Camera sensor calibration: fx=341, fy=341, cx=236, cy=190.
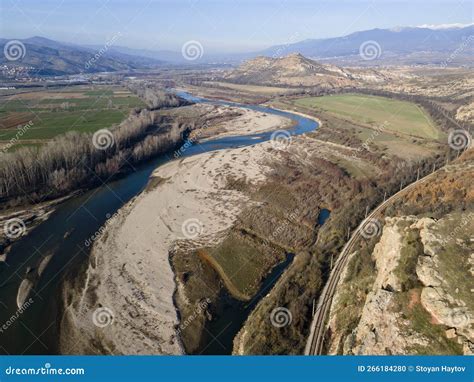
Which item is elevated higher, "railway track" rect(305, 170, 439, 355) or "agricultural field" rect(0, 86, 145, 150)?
"agricultural field" rect(0, 86, 145, 150)

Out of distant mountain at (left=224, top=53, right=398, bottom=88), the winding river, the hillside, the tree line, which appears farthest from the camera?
distant mountain at (left=224, top=53, right=398, bottom=88)

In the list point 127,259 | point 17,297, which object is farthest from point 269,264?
point 17,297

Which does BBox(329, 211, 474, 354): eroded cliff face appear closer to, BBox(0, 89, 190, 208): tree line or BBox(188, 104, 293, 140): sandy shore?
BBox(0, 89, 190, 208): tree line

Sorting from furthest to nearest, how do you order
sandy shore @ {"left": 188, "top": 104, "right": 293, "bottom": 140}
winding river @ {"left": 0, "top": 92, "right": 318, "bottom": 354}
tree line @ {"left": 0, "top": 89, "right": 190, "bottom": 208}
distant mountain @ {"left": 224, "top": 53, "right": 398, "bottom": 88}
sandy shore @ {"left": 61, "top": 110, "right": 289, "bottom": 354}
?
1. distant mountain @ {"left": 224, "top": 53, "right": 398, "bottom": 88}
2. sandy shore @ {"left": 188, "top": 104, "right": 293, "bottom": 140}
3. tree line @ {"left": 0, "top": 89, "right": 190, "bottom": 208}
4. winding river @ {"left": 0, "top": 92, "right": 318, "bottom": 354}
5. sandy shore @ {"left": 61, "top": 110, "right": 289, "bottom": 354}

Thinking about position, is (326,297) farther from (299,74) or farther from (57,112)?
(299,74)

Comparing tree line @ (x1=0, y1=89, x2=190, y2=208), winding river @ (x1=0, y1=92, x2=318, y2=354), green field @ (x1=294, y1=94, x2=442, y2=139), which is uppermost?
green field @ (x1=294, y1=94, x2=442, y2=139)

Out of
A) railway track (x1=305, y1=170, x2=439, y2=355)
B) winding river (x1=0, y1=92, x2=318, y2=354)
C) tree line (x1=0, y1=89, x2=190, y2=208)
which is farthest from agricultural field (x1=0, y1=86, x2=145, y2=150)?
railway track (x1=305, y1=170, x2=439, y2=355)
